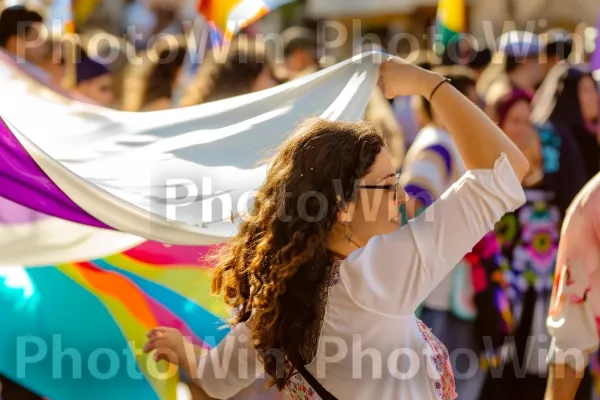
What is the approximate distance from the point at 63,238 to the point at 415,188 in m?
2.25

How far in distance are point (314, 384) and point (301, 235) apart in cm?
34

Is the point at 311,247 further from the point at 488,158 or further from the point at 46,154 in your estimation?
the point at 46,154

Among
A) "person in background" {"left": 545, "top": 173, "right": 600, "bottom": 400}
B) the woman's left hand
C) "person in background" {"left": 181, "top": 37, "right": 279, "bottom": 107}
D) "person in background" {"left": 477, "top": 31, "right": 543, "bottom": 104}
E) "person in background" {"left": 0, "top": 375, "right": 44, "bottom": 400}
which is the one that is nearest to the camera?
the woman's left hand

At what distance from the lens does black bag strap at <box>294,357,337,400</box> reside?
2.50 metres

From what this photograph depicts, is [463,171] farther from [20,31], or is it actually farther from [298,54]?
[298,54]

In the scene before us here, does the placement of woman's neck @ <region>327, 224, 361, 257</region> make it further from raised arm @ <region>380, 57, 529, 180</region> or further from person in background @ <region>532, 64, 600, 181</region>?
person in background @ <region>532, 64, 600, 181</region>

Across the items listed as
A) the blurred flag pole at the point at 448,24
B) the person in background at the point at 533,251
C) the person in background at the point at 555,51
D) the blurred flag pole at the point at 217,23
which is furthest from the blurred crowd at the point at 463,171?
the blurred flag pole at the point at 448,24

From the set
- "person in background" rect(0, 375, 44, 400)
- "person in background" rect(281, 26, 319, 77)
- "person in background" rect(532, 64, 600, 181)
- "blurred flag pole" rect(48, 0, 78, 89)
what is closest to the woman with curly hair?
"person in background" rect(0, 375, 44, 400)

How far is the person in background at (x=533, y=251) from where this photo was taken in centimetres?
553

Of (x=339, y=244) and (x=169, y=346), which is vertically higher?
(x=339, y=244)

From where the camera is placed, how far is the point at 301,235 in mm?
2523

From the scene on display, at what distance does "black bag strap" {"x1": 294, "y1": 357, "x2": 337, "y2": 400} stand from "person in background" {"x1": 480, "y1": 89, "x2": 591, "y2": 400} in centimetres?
317

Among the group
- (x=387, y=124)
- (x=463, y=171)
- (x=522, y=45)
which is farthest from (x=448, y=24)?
(x=463, y=171)

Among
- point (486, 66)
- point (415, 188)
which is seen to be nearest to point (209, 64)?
point (415, 188)
